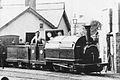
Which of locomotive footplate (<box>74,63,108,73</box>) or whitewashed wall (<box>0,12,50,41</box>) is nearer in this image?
locomotive footplate (<box>74,63,108,73</box>)

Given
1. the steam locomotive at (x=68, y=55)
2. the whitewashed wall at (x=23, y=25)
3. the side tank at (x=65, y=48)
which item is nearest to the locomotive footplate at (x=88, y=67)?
the steam locomotive at (x=68, y=55)

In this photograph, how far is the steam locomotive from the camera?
57.6ft

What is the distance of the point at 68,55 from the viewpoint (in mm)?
18062

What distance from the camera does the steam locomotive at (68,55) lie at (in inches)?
691

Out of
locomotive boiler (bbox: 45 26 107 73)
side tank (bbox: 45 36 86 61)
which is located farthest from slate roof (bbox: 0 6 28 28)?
locomotive boiler (bbox: 45 26 107 73)

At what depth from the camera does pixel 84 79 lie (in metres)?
15.1

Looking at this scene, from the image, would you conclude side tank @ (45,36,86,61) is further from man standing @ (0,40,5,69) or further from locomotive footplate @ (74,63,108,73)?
man standing @ (0,40,5,69)

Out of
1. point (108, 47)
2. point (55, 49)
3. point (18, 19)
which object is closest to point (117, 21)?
point (108, 47)

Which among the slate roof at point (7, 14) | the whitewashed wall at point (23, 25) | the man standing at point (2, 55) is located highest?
the slate roof at point (7, 14)

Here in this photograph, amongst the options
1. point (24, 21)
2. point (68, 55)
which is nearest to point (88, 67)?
point (68, 55)

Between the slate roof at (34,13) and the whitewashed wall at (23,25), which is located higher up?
the slate roof at (34,13)

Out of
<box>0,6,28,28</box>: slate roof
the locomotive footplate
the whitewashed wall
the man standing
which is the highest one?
<box>0,6,28,28</box>: slate roof

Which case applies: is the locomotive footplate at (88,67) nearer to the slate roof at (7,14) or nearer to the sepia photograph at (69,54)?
the sepia photograph at (69,54)

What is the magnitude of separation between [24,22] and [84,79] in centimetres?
2476
